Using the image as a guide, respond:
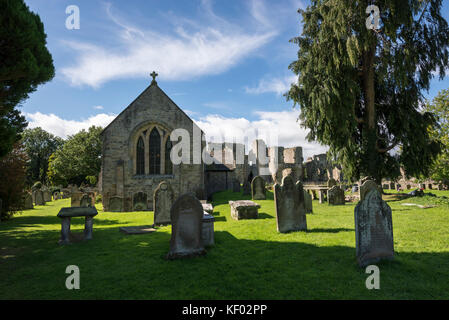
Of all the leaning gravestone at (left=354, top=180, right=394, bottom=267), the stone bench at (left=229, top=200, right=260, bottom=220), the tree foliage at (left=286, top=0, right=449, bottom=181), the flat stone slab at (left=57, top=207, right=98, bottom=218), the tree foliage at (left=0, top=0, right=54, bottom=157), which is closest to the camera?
the leaning gravestone at (left=354, top=180, right=394, bottom=267)

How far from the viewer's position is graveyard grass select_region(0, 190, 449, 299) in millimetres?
3572

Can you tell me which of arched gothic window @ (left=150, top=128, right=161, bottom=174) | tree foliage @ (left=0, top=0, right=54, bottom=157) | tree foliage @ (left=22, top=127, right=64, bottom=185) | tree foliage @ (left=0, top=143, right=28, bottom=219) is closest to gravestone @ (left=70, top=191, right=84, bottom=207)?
tree foliage @ (left=0, top=143, right=28, bottom=219)

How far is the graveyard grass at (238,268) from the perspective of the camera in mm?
3572

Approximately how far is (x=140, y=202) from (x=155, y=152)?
3800 millimetres

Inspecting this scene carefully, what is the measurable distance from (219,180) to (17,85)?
24608 mm

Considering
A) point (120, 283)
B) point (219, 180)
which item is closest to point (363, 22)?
point (120, 283)

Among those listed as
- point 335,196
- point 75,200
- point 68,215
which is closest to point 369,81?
point 335,196

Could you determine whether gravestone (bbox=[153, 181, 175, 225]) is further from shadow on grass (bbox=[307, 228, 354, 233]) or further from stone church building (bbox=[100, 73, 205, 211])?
stone church building (bbox=[100, 73, 205, 211])

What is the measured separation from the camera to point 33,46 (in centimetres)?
614

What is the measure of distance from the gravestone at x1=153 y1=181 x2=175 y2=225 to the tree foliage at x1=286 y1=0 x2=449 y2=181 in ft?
33.3

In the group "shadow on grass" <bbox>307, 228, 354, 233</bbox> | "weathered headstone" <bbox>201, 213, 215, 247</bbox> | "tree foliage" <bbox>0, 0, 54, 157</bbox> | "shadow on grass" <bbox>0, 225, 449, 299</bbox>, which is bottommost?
"shadow on grass" <bbox>0, 225, 449, 299</bbox>

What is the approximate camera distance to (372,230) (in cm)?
443

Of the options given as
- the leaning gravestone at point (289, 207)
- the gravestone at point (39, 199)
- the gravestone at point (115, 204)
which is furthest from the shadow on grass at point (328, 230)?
the gravestone at point (39, 199)
